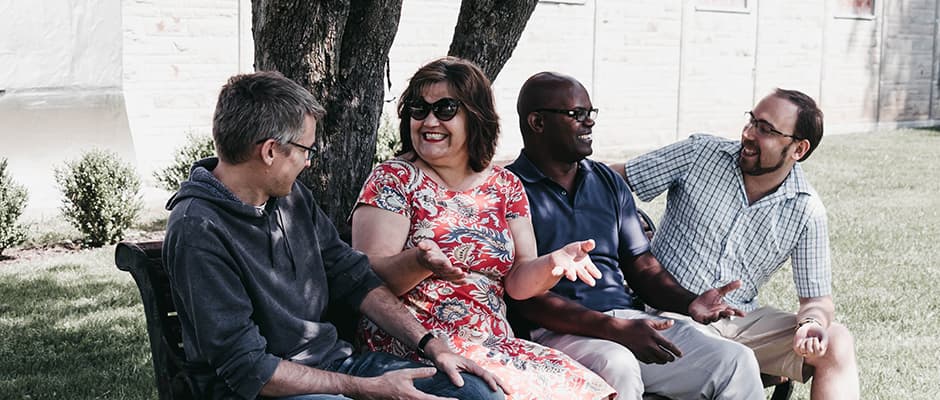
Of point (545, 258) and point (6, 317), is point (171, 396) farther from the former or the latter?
point (6, 317)

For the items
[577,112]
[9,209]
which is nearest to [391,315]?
[577,112]

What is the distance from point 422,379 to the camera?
3.21 meters

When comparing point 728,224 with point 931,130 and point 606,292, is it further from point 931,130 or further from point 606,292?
point 931,130

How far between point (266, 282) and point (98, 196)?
679cm

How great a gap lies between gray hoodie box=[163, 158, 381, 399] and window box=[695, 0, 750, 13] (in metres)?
17.4

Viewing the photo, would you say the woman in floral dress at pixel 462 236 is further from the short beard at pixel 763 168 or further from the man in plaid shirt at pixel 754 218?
the short beard at pixel 763 168

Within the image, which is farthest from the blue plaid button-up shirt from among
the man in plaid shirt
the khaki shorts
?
the khaki shorts

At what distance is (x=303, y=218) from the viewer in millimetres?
3342

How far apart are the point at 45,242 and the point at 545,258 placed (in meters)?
7.39

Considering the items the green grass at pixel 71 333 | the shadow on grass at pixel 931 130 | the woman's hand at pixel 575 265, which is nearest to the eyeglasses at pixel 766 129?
the woman's hand at pixel 575 265

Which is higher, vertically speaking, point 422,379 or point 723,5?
point 723,5

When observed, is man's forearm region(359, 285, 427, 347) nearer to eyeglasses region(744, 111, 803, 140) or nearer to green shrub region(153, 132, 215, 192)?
eyeglasses region(744, 111, 803, 140)

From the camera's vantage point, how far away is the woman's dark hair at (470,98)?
144 inches

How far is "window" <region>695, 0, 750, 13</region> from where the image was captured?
1983 centimetres
